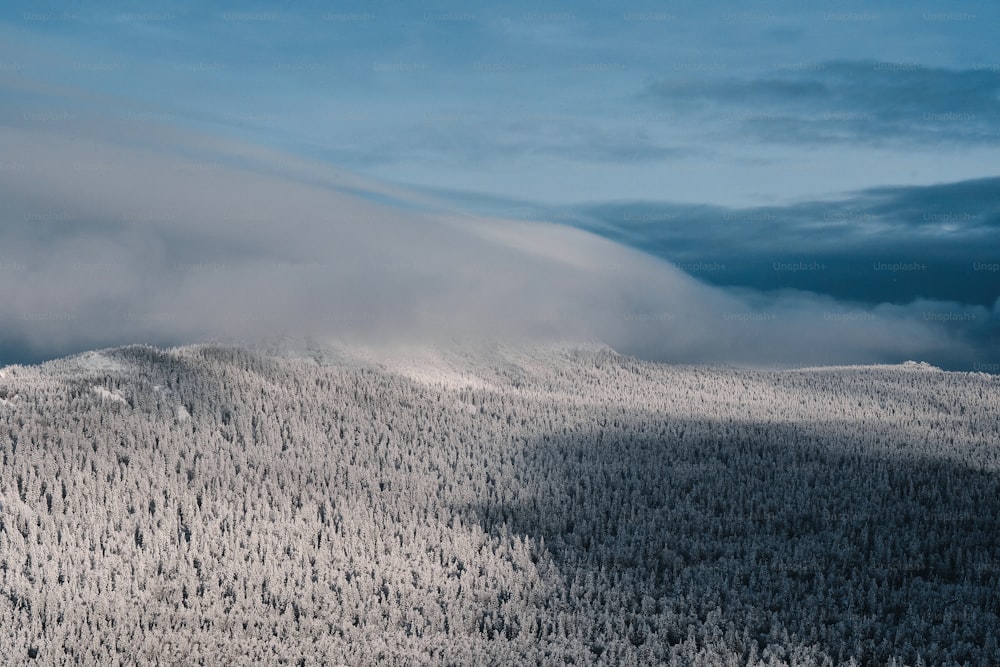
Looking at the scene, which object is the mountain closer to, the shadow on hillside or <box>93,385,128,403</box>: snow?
the shadow on hillside

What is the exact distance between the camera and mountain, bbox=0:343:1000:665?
66.9 meters

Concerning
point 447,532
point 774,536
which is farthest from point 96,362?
point 774,536

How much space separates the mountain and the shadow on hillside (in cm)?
41

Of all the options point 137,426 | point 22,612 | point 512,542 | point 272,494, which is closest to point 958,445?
point 512,542

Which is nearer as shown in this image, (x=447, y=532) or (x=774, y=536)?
(x=447, y=532)

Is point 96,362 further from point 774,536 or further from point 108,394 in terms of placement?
point 774,536

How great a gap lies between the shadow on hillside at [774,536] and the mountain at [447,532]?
0.41 metres

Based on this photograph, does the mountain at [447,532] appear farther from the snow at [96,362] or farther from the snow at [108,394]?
the snow at [96,362]

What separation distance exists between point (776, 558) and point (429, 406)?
314 feet

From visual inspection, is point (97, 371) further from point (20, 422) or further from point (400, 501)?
point (400, 501)

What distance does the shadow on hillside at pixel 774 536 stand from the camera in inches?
2783

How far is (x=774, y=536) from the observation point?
333 feet

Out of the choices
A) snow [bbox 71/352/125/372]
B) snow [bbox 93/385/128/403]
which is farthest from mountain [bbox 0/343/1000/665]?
snow [bbox 71/352/125/372]

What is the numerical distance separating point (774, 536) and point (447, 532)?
40.7 metres
